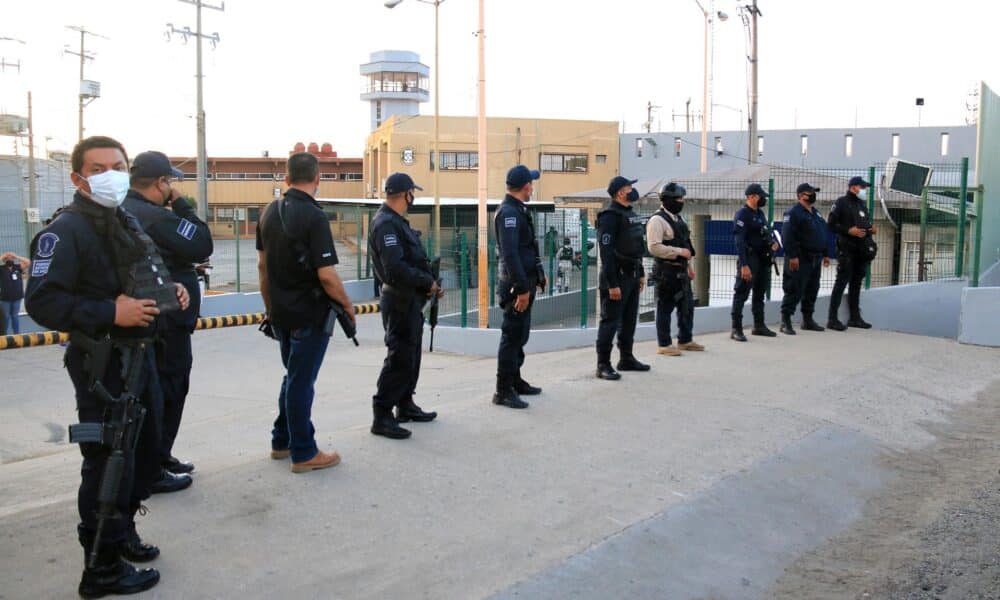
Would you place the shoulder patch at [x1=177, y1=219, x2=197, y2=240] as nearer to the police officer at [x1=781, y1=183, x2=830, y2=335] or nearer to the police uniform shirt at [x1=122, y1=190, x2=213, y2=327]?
the police uniform shirt at [x1=122, y1=190, x2=213, y2=327]

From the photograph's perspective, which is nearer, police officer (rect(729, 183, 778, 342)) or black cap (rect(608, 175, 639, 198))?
black cap (rect(608, 175, 639, 198))

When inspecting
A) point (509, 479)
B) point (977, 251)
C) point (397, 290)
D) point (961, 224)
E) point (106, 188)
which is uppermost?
point (106, 188)

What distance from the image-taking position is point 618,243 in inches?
331

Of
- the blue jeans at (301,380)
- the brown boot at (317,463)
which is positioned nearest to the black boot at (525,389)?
the brown boot at (317,463)

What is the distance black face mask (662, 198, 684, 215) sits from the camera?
381 inches

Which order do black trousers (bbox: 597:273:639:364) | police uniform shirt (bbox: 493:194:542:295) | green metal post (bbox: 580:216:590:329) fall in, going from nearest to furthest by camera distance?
police uniform shirt (bbox: 493:194:542:295), black trousers (bbox: 597:273:639:364), green metal post (bbox: 580:216:590:329)

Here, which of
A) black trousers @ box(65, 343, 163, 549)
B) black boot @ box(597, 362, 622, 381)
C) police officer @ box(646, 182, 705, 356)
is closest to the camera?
black trousers @ box(65, 343, 163, 549)

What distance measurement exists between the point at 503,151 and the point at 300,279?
4701 cm

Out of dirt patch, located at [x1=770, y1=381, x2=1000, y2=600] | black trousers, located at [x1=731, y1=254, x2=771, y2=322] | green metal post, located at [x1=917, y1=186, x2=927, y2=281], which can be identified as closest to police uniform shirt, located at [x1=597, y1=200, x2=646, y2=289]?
dirt patch, located at [x1=770, y1=381, x2=1000, y2=600]

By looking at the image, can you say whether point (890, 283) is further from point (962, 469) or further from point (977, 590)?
point (977, 590)

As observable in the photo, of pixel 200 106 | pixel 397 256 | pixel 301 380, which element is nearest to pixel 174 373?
pixel 301 380

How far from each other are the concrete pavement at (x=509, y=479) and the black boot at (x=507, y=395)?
0.12 m

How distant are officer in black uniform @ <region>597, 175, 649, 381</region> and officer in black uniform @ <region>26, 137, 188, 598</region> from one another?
503 cm

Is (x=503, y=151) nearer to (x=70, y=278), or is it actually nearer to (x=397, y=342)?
(x=397, y=342)
